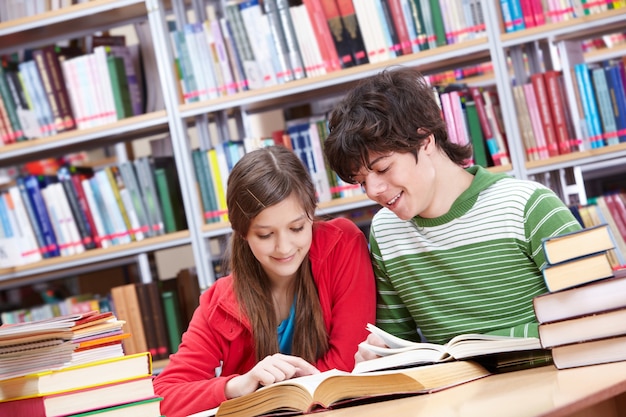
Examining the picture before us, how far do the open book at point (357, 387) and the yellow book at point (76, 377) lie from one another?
0.18 meters

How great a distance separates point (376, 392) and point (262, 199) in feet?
2.03

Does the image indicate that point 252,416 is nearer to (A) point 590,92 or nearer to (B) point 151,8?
(A) point 590,92

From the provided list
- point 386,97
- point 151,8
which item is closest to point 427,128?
point 386,97

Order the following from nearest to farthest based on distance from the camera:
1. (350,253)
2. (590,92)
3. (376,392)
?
(376,392) → (350,253) → (590,92)

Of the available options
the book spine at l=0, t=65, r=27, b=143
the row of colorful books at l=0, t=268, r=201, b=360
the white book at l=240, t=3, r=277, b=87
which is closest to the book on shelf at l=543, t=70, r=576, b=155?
the white book at l=240, t=3, r=277, b=87

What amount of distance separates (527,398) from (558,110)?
1759mm

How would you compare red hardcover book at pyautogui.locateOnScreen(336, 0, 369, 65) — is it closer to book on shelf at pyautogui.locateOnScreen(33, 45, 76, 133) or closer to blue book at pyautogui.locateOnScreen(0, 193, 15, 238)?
book on shelf at pyautogui.locateOnScreen(33, 45, 76, 133)

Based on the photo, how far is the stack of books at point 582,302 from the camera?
101cm

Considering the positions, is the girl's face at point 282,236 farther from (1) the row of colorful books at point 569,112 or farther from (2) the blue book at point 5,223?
(2) the blue book at point 5,223

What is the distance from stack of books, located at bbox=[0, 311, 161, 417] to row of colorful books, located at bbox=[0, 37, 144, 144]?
6.06 ft

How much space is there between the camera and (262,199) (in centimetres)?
160

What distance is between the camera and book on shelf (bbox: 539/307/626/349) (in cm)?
100

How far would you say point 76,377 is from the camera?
3.63 feet

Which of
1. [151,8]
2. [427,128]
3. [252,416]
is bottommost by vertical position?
[252,416]
